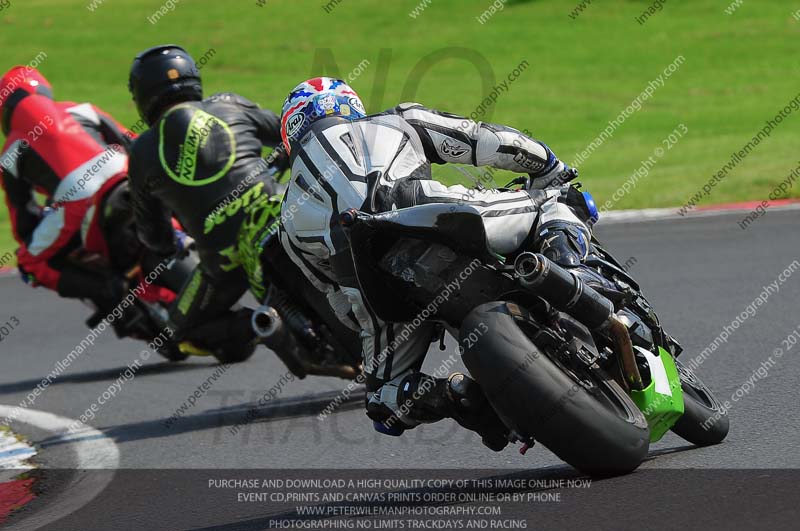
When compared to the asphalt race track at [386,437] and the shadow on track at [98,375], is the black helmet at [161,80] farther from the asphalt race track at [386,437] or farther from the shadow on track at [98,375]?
the shadow on track at [98,375]

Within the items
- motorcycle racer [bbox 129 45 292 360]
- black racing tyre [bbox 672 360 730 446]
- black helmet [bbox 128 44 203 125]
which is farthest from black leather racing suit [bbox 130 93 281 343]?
black racing tyre [bbox 672 360 730 446]

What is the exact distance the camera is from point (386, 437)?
20.1ft

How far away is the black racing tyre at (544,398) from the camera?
13.9ft

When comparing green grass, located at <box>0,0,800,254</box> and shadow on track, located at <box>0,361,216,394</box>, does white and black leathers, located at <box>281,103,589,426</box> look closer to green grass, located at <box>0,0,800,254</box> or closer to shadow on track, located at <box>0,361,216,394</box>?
shadow on track, located at <box>0,361,216,394</box>

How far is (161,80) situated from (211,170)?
637 millimetres

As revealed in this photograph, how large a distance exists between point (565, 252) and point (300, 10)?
35889 mm

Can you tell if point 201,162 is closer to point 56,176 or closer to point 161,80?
point 161,80

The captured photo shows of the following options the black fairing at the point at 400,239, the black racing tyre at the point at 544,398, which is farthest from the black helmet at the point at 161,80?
the black racing tyre at the point at 544,398

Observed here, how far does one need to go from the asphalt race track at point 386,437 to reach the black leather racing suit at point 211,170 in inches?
39.7

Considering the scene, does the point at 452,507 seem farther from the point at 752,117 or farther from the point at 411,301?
the point at 752,117

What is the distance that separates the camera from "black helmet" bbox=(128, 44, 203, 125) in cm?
732

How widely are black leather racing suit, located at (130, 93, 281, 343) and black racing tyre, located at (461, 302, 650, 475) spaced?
3115mm

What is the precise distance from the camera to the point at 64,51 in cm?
3638

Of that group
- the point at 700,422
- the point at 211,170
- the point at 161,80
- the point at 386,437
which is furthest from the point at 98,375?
A: the point at 700,422
